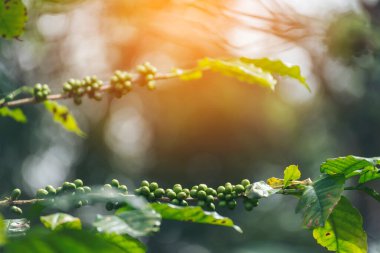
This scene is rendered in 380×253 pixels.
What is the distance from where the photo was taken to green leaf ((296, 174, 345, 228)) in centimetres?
76

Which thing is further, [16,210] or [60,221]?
[16,210]

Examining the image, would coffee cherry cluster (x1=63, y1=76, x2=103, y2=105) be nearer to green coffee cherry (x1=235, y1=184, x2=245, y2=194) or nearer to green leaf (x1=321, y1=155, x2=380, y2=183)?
→ green coffee cherry (x1=235, y1=184, x2=245, y2=194)

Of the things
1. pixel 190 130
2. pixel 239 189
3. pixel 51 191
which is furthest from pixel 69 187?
pixel 190 130

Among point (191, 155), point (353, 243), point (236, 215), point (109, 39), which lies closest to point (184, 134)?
point (191, 155)

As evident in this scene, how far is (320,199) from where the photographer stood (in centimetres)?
76

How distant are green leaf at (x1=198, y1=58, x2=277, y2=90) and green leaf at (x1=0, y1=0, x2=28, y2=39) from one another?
0.26m

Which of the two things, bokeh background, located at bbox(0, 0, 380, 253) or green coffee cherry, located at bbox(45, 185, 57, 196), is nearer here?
green coffee cherry, located at bbox(45, 185, 57, 196)

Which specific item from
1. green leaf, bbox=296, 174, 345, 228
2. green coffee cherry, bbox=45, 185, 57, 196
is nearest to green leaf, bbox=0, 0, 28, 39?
green coffee cherry, bbox=45, 185, 57, 196

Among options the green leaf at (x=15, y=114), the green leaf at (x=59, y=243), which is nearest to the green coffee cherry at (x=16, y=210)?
the green leaf at (x=15, y=114)

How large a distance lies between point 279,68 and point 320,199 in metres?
0.19

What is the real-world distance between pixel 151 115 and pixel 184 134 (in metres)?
0.50

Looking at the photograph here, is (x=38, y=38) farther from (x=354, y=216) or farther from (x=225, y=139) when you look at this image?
(x=225, y=139)

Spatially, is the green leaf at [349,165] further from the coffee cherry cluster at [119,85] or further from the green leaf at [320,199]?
the coffee cherry cluster at [119,85]

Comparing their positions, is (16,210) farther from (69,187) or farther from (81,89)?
(81,89)
